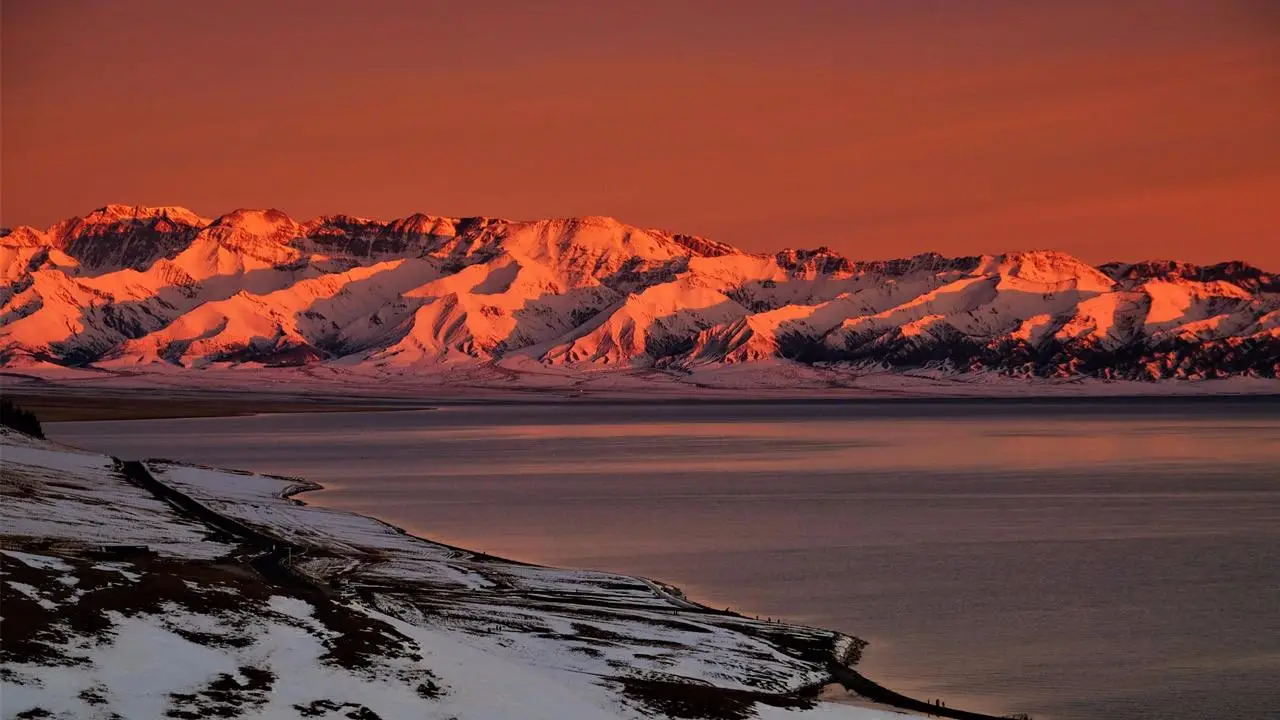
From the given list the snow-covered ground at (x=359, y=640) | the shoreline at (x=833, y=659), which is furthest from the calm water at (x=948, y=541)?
the snow-covered ground at (x=359, y=640)

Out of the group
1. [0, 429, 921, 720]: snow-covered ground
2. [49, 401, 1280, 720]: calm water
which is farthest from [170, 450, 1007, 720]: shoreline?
[49, 401, 1280, 720]: calm water

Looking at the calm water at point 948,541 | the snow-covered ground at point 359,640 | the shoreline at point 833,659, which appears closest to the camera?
the snow-covered ground at point 359,640

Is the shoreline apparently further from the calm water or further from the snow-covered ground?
the calm water

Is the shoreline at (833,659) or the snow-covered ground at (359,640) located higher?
the snow-covered ground at (359,640)

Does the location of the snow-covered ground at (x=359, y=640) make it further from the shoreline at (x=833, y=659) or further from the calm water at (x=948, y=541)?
the calm water at (x=948, y=541)

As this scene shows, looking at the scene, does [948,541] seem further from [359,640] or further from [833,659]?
[359,640]

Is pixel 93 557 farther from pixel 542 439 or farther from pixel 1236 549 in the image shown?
pixel 542 439
